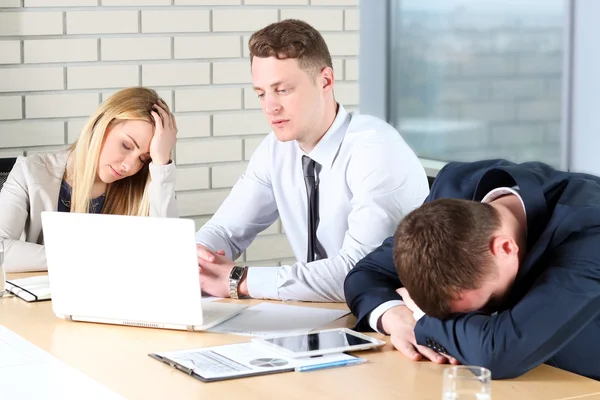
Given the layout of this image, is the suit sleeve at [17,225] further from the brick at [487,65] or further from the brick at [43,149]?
the brick at [487,65]

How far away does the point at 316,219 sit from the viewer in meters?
2.75

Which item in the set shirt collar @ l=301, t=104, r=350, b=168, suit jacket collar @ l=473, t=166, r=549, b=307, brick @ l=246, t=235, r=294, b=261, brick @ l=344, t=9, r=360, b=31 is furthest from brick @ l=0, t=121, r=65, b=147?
suit jacket collar @ l=473, t=166, r=549, b=307

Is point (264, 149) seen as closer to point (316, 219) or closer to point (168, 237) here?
point (316, 219)

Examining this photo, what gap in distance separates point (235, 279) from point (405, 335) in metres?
0.57

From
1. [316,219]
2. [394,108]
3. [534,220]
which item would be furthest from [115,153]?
[394,108]

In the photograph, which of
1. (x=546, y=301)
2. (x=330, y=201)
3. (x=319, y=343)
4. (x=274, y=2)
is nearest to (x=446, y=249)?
(x=546, y=301)

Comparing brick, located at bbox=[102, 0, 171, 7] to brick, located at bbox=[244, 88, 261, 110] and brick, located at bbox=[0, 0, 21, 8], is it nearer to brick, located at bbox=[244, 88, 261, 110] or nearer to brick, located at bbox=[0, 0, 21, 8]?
brick, located at bbox=[0, 0, 21, 8]

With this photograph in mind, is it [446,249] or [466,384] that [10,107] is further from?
[466,384]

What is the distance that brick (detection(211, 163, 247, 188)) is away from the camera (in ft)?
12.1

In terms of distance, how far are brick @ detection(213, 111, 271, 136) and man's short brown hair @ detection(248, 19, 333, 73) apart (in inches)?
40.8

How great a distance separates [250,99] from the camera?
375cm

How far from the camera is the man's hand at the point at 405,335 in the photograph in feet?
6.00

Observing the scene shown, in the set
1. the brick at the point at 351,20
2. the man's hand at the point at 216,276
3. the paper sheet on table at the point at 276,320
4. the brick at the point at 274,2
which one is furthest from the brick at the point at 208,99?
the paper sheet on table at the point at 276,320

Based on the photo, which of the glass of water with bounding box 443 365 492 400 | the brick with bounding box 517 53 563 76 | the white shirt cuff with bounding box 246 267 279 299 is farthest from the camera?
the brick with bounding box 517 53 563 76
